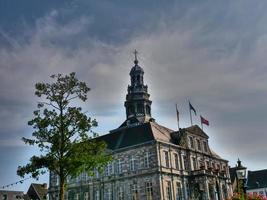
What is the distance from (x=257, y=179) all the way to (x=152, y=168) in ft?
147

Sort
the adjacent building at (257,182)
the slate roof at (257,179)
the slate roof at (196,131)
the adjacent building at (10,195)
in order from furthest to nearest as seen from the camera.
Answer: the slate roof at (257,179), the adjacent building at (257,182), the adjacent building at (10,195), the slate roof at (196,131)

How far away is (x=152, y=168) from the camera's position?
162 ft

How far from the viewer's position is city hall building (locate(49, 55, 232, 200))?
4978 cm

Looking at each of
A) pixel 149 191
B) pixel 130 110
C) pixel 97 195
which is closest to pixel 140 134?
pixel 149 191

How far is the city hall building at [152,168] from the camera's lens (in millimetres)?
49781

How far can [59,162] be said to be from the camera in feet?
82.1

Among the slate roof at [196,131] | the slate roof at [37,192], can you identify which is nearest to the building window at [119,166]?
the slate roof at [196,131]

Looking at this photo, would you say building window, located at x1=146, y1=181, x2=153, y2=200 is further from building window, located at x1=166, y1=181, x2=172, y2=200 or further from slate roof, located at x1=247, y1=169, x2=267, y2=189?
slate roof, located at x1=247, y1=169, x2=267, y2=189

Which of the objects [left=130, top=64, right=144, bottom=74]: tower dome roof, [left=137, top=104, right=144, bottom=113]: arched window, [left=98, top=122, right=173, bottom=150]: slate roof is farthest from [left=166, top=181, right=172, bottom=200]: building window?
[left=130, top=64, right=144, bottom=74]: tower dome roof

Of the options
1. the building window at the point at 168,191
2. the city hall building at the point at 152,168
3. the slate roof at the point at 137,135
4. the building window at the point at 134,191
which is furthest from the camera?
the slate roof at the point at 137,135

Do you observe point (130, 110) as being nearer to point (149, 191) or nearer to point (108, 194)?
point (108, 194)

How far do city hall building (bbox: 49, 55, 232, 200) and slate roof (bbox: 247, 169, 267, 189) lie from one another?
27.1m

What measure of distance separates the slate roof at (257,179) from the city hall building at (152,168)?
1066 inches

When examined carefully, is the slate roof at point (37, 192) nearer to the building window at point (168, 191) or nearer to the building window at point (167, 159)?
the building window at point (167, 159)
